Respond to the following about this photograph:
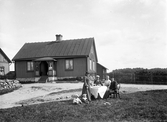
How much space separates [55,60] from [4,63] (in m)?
13.8

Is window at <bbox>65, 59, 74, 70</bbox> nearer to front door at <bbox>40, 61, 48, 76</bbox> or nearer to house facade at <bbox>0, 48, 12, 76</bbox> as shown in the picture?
front door at <bbox>40, 61, 48, 76</bbox>

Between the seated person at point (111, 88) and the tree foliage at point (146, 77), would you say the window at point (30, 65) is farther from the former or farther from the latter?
the seated person at point (111, 88)

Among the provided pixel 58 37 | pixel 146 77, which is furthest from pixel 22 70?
pixel 146 77

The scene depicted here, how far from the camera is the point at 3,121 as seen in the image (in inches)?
251

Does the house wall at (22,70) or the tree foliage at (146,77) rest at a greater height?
the house wall at (22,70)

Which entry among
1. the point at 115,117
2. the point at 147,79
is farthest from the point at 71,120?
the point at 147,79

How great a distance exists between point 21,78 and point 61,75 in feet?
23.0

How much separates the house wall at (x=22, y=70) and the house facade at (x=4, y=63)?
6054 millimetres

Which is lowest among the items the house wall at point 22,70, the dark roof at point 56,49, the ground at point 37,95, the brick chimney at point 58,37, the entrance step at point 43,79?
the ground at point 37,95

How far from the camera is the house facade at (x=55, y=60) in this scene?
24781 millimetres

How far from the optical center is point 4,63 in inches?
1305

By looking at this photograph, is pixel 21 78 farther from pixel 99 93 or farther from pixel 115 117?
pixel 115 117

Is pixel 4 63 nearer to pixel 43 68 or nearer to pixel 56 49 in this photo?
pixel 43 68

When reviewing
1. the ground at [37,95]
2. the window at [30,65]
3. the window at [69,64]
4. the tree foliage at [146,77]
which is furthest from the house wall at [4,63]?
the tree foliage at [146,77]
